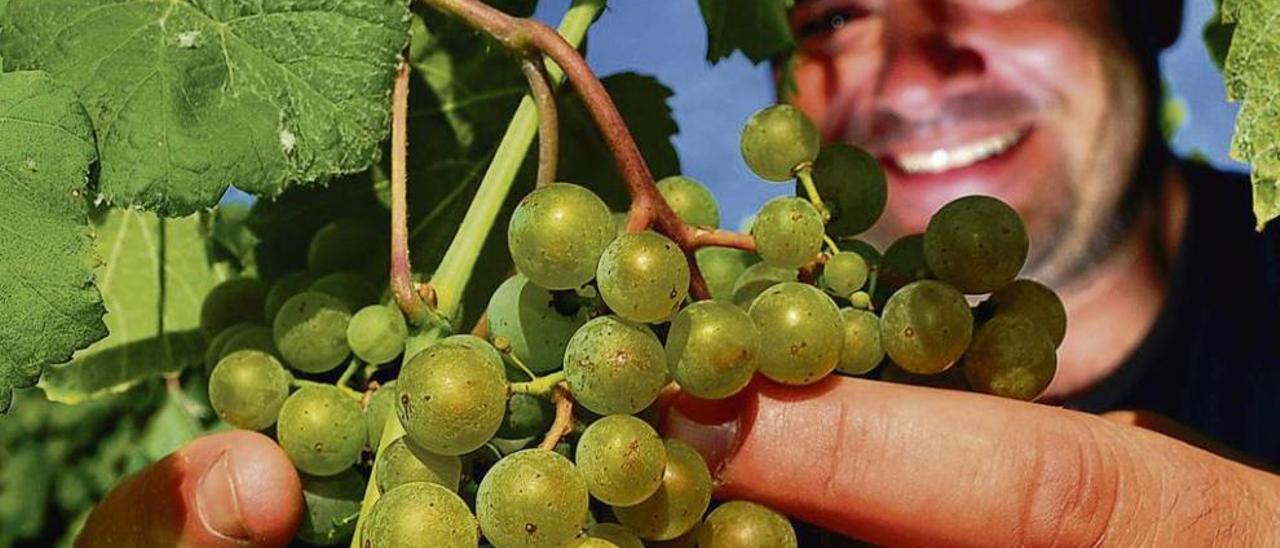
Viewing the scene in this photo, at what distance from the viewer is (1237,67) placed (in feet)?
2.03

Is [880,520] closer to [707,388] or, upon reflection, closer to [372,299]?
[707,388]

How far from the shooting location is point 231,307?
77cm

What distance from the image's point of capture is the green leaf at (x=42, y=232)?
57 cm

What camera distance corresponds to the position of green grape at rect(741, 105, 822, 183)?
66cm

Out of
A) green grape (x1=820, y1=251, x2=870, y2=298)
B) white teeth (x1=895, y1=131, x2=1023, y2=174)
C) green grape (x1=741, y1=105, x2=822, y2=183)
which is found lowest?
white teeth (x1=895, y1=131, x2=1023, y2=174)

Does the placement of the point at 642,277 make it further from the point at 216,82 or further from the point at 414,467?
the point at 216,82

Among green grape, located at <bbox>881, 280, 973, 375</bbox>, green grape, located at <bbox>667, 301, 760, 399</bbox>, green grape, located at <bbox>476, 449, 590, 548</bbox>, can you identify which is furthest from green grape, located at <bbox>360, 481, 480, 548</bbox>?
green grape, located at <bbox>881, 280, 973, 375</bbox>

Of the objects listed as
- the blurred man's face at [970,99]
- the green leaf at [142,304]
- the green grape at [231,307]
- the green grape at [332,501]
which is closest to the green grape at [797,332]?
the green grape at [332,501]

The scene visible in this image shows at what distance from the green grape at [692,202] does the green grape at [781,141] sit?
0.03 meters

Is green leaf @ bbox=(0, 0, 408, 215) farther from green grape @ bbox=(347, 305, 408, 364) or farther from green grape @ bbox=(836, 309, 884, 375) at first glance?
green grape @ bbox=(836, 309, 884, 375)

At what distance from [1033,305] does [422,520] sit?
13.1 inches

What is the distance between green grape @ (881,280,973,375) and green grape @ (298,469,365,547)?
27 centimetres

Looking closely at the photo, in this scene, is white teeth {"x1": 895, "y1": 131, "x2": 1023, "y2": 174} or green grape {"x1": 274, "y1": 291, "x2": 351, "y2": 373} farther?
white teeth {"x1": 895, "y1": 131, "x2": 1023, "y2": 174}

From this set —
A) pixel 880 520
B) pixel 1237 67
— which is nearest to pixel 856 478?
pixel 880 520
